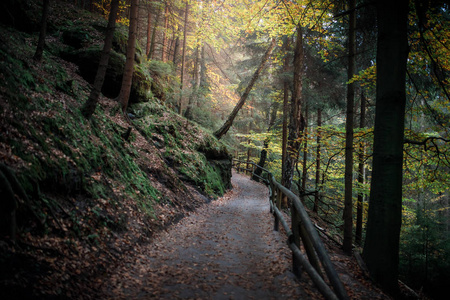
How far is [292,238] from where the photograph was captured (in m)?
4.27

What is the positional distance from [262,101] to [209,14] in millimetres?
10419

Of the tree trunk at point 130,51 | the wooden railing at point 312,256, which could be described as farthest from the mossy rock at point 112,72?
the wooden railing at point 312,256

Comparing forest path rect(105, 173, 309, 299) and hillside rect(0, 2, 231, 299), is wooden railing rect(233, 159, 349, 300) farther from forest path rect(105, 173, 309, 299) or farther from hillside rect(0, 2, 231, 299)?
hillside rect(0, 2, 231, 299)

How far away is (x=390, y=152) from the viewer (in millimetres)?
4547

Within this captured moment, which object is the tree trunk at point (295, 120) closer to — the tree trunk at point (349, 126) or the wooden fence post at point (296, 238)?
the tree trunk at point (349, 126)

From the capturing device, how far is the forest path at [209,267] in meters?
3.71

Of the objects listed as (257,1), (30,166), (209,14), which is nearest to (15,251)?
(30,166)

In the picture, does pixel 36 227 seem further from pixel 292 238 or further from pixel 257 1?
pixel 257 1

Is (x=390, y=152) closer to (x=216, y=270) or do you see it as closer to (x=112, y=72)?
(x=216, y=270)

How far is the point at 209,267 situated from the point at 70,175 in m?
3.34

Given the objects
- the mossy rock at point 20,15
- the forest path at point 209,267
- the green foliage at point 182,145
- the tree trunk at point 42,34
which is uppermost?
the mossy rock at point 20,15

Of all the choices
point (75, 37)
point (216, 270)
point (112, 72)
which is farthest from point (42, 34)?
point (216, 270)

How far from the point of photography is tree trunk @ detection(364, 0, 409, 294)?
14.9ft

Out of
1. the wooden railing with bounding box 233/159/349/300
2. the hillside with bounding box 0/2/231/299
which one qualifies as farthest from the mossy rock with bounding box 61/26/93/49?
the wooden railing with bounding box 233/159/349/300
